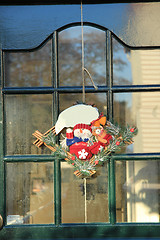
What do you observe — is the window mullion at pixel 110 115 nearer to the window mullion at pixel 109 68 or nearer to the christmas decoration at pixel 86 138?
the window mullion at pixel 109 68

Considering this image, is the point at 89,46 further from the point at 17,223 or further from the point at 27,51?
the point at 17,223

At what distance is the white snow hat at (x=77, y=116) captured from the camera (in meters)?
2.67

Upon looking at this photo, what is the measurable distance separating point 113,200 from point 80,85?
1.06 metres

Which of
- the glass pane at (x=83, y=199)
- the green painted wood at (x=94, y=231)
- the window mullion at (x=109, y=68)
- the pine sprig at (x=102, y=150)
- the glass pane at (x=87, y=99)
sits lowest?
the green painted wood at (x=94, y=231)

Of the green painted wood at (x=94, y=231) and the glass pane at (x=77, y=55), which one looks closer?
the green painted wood at (x=94, y=231)

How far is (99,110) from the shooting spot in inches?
109

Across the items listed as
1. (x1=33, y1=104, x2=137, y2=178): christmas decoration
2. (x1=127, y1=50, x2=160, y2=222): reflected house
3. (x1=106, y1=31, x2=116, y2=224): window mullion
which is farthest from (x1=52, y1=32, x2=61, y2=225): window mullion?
(x1=127, y1=50, x2=160, y2=222): reflected house

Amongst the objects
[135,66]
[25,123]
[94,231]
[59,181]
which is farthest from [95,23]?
[94,231]

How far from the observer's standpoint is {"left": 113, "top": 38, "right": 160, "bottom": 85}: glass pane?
281 cm

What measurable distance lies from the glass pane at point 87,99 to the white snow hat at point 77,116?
0.11m

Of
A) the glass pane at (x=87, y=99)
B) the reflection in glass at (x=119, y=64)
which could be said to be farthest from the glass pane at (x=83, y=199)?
the reflection in glass at (x=119, y=64)

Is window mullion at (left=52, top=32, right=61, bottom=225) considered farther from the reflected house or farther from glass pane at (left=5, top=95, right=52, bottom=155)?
the reflected house

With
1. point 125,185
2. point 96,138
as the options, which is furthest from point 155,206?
point 96,138

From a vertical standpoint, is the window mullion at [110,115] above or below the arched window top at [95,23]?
below
